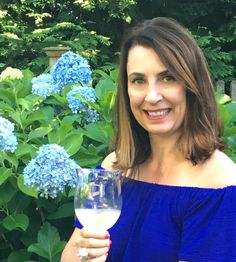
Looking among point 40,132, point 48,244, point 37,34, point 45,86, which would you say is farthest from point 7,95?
point 37,34

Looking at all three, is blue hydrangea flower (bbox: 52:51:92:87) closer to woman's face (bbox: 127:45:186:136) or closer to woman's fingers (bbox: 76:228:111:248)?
woman's face (bbox: 127:45:186:136)

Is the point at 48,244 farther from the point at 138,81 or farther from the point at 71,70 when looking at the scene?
the point at 71,70

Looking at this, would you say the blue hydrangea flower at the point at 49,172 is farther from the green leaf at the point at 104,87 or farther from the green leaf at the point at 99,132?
the green leaf at the point at 104,87

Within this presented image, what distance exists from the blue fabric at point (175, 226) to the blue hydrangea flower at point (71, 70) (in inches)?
46.9

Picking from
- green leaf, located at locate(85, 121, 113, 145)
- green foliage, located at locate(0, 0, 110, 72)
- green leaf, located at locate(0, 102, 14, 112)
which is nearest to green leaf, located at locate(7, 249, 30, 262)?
green leaf, located at locate(85, 121, 113, 145)

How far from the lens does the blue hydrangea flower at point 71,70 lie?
2818 millimetres

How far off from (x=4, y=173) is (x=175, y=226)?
2.32ft

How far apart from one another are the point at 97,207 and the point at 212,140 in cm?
45

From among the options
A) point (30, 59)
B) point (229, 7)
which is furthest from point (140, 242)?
point (229, 7)

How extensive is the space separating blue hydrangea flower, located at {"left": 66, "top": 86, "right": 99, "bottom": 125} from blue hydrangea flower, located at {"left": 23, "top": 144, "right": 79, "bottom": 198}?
678mm

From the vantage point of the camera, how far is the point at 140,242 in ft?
5.36

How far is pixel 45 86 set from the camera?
9.04ft

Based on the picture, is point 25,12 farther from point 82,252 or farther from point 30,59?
point 82,252

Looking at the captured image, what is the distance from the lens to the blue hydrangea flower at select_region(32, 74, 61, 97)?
2.74 m
